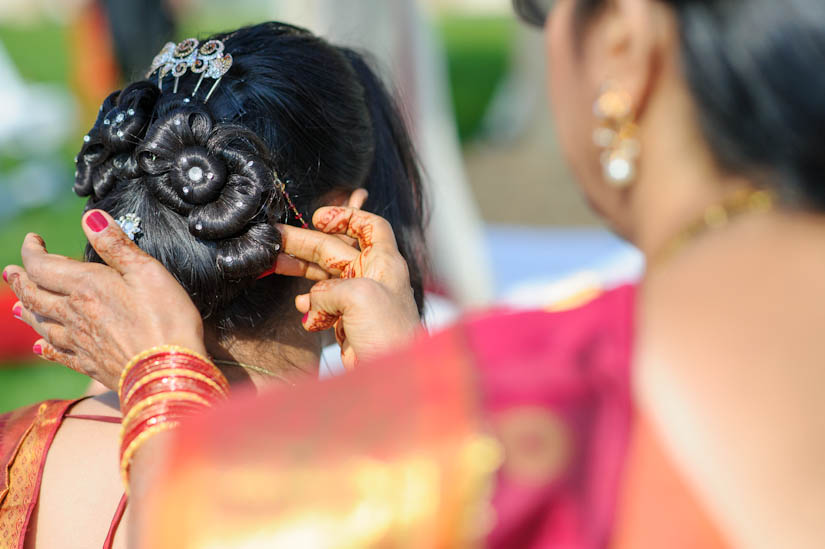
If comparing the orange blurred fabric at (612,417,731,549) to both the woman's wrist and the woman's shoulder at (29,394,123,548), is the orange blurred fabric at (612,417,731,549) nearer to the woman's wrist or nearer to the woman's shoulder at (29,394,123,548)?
the woman's wrist

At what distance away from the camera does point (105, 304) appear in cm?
140

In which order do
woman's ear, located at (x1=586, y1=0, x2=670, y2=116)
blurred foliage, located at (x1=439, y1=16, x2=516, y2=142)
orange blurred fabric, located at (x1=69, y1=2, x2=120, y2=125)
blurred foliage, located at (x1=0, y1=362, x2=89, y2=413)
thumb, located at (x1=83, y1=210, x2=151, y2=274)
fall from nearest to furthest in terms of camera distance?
woman's ear, located at (x1=586, y1=0, x2=670, y2=116)
thumb, located at (x1=83, y1=210, x2=151, y2=274)
blurred foliage, located at (x1=0, y1=362, x2=89, y2=413)
orange blurred fabric, located at (x1=69, y1=2, x2=120, y2=125)
blurred foliage, located at (x1=439, y1=16, x2=516, y2=142)

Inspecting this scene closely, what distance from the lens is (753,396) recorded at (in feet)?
2.59

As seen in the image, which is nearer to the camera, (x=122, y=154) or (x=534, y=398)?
(x=534, y=398)

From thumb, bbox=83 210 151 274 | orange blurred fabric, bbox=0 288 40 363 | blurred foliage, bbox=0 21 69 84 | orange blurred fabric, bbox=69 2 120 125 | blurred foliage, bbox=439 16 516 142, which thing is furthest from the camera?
blurred foliage, bbox=0 21 69 84

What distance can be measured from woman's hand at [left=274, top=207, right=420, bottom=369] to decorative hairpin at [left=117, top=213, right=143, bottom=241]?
0.25 m

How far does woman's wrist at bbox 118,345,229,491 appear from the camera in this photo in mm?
1211

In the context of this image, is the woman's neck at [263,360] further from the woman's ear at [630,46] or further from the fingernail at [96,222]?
the woman's ear at [630,46]

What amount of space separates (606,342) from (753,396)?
147 mm

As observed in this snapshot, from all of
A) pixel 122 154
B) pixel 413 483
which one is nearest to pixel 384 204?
pixel 122 154

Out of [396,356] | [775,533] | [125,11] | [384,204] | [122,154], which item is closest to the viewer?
[775,533]

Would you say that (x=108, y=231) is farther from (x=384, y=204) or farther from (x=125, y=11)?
(x=125, y=11)

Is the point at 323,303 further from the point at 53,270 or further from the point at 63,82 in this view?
the point at 63,82

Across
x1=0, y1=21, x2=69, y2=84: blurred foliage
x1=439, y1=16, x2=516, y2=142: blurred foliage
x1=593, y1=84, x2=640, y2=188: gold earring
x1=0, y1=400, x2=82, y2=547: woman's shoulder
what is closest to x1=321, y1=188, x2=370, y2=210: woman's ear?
x1=0, y1=400, x2=82, y2=547: woman's shoulder
